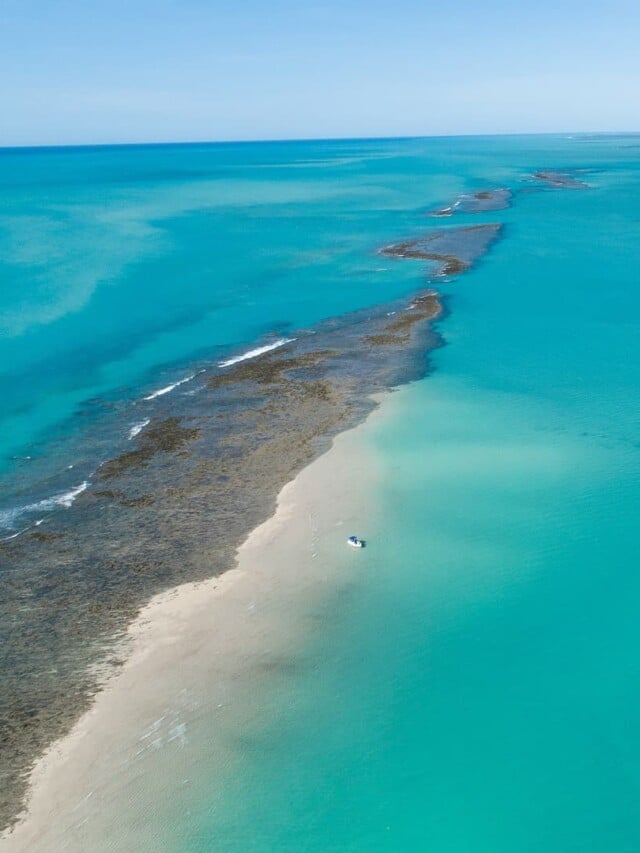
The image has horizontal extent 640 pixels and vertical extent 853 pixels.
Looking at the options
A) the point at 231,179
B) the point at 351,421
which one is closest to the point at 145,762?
the point at 351,421

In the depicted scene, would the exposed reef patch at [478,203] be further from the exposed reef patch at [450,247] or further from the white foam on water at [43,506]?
the white foam on water at [43,506]

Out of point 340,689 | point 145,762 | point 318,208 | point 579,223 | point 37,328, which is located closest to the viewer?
point 145,762

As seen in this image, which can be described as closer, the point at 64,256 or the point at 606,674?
the point at 606,674

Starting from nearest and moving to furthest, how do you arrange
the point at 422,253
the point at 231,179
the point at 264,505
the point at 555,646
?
the point at 555,646, the point at 264,505, the point at 422,253, the point at 231,179

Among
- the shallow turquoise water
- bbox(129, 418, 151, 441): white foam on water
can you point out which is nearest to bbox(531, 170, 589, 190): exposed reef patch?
the shallow turquoise water

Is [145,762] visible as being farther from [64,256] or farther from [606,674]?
[64,256]

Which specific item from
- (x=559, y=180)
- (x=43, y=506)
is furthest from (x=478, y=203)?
(x=43, y=506)

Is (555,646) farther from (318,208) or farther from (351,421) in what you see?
(318,208)

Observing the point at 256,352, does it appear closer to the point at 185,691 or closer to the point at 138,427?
the point at 138,427
